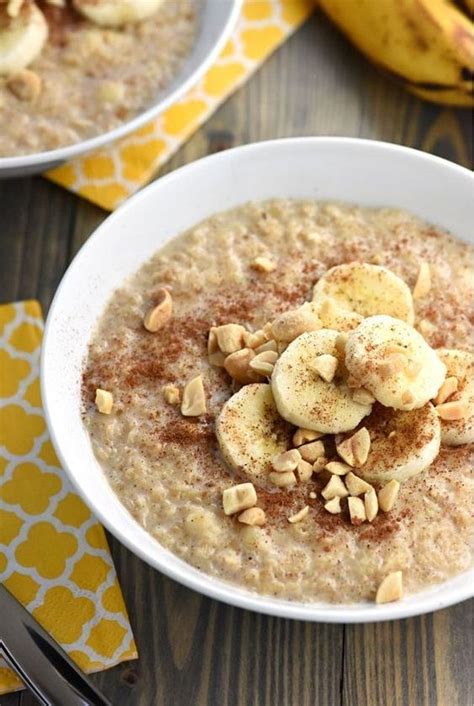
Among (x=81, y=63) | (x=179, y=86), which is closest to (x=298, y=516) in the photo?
(x=179, y=86)

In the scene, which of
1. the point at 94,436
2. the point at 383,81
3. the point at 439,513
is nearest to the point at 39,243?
the point at 94,436

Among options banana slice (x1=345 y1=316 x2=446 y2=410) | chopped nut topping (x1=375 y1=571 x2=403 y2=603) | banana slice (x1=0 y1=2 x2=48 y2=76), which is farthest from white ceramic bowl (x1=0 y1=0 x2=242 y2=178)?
chopped nut topping (x1=375 y1=571 x2=403 y2=603)

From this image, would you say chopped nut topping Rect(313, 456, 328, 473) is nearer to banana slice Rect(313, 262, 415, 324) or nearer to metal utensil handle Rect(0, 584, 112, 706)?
banana slice Rect(313, 262, 415, 324)

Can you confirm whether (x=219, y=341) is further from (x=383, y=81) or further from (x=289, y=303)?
(x=383, y=81)

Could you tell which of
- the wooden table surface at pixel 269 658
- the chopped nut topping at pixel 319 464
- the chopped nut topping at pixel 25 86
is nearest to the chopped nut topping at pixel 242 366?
the chopped nut topping at pixel 319 464

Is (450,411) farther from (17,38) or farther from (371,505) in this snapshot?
(17,38)

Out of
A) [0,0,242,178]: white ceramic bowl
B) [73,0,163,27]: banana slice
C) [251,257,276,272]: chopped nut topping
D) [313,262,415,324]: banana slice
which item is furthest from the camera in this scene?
[73,0,163,27]: banana slice

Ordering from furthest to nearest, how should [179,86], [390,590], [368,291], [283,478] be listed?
[179,86]
[368,291]
[283,478]
[390,590]
